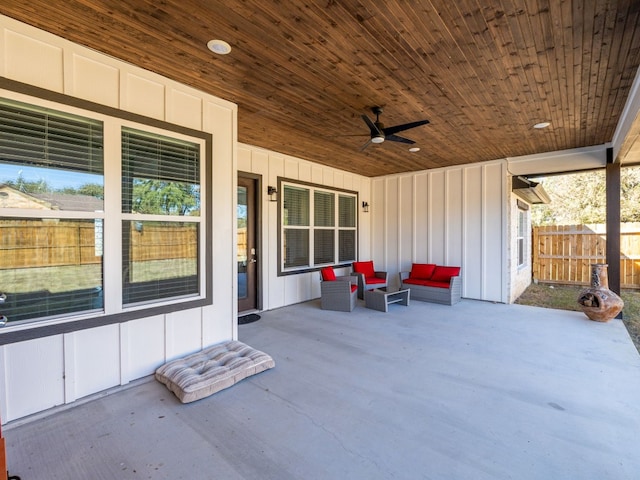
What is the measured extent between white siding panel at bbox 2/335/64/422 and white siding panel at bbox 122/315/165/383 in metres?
0.49

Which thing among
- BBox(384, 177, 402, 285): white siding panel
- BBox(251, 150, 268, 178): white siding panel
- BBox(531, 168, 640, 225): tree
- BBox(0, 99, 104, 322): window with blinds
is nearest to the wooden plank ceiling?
BBox(0, 99, 104, 322): window with blinds

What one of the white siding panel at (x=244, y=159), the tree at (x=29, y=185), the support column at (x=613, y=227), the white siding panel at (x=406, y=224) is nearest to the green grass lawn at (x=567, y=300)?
the support column at (x=613, y=227)

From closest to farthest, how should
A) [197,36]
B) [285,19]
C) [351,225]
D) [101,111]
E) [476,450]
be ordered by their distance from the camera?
[476,450] → [285,19] → [197,36] → [101,111] → [351,225]

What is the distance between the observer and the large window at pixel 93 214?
7.88 ft

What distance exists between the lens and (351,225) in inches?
309

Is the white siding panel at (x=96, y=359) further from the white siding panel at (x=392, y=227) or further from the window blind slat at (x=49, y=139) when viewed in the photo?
the white siding panel at (x=392, y=227)

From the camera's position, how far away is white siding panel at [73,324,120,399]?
2.63m

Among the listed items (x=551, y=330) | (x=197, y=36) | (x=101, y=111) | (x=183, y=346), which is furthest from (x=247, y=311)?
(x=551, y=330)

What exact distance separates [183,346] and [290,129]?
333 centimetres

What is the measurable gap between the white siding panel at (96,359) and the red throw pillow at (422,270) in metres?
5.79

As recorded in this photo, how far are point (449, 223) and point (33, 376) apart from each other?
707 centimetres

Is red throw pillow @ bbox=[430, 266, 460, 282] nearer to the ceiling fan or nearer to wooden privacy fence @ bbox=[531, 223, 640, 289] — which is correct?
the ceiling fan

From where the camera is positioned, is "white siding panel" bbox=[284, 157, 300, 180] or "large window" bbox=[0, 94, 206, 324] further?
"white siding panel" bbox=[284, 157, 300, 180]

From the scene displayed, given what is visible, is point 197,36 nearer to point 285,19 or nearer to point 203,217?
point 285,19
